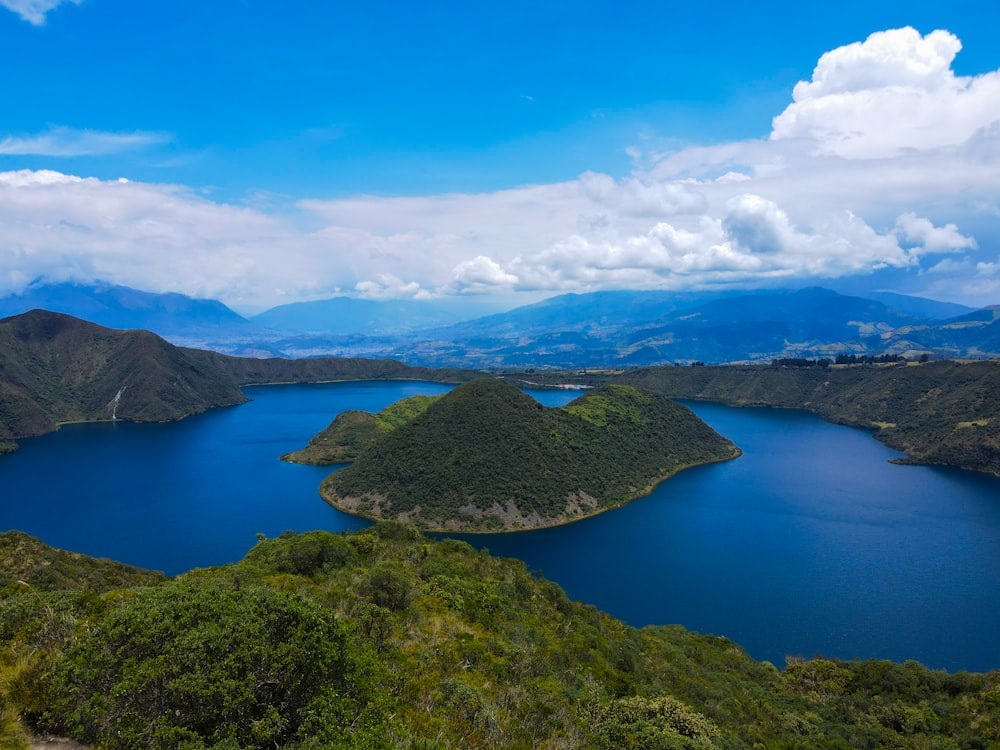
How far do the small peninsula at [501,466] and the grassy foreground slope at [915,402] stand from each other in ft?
192

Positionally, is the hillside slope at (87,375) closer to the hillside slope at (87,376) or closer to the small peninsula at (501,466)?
the hillside slope at (87,376)

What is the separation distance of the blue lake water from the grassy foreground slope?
7750mm

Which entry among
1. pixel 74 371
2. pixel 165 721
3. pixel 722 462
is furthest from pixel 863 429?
pixel 74 371

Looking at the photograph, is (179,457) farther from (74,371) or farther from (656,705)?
(656,705)

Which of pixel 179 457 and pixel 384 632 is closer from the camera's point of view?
pixel 384 632

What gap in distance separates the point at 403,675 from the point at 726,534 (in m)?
66.9

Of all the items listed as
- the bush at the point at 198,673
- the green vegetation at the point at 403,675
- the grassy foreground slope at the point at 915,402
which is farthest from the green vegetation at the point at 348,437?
the grassy foreground slope at the point at 915,402

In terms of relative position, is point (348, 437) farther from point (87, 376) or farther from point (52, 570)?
point (87, 376)

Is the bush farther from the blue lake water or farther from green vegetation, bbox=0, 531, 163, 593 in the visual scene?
the blue lake water

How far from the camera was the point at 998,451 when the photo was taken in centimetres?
10625

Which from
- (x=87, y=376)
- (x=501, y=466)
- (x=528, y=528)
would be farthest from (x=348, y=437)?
(x=87, y=376)

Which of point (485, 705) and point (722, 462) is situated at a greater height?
point (485, 705)

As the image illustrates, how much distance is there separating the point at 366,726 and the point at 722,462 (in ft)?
371

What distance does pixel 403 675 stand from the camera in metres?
18.5
